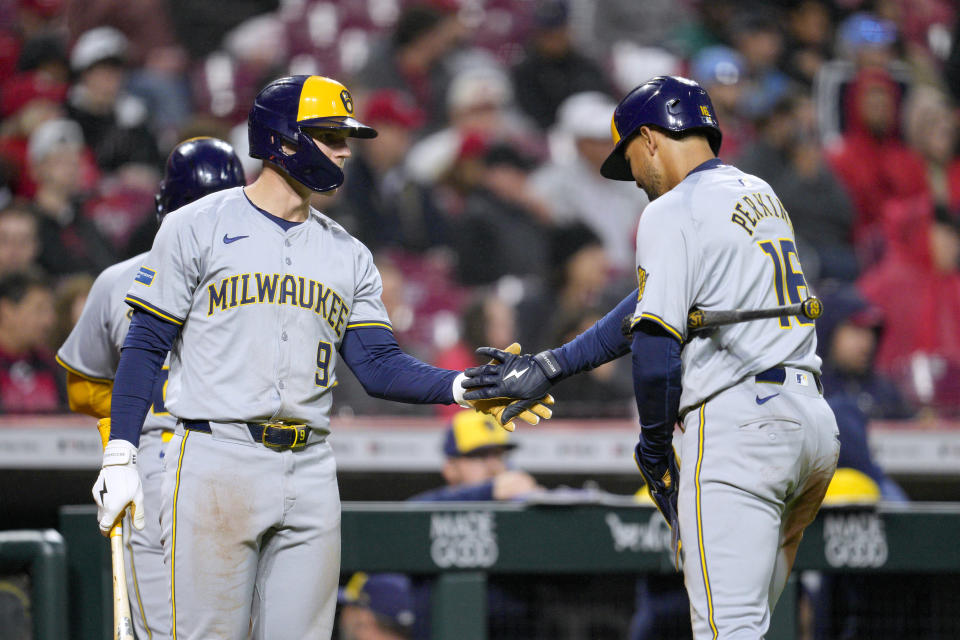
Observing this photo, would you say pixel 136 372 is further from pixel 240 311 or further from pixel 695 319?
pixel 695 319

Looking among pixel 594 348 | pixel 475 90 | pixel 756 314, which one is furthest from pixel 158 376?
pixel 475 90

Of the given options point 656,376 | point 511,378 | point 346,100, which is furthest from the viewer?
point 511,378

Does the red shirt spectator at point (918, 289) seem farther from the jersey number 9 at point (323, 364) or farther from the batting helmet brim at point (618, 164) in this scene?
the jersey number 9 at point (323, 364)

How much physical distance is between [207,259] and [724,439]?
1.25m

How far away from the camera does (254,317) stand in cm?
266

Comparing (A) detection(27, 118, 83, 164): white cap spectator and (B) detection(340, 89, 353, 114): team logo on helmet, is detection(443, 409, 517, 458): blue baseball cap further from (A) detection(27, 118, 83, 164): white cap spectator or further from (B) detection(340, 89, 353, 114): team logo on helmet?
(A) detection(27, 118, 83, 164): white cap spectator

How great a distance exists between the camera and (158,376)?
322 centimetres

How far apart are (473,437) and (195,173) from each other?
5.59 ft

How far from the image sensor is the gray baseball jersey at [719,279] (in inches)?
106

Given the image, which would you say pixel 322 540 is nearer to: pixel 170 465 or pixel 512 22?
pixel 170 465

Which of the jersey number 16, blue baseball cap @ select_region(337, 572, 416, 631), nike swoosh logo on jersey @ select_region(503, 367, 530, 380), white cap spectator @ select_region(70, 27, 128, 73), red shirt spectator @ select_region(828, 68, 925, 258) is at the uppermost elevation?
white cap spectator @ select_region(70, 27, 128, 73)

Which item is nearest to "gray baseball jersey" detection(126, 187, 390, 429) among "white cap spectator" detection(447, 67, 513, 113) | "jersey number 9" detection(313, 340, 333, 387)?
"jersey number 9" detection(313, 340, 333, 387)

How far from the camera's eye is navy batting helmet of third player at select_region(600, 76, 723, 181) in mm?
2893

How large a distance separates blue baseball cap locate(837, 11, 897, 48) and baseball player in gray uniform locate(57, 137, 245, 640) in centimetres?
609
